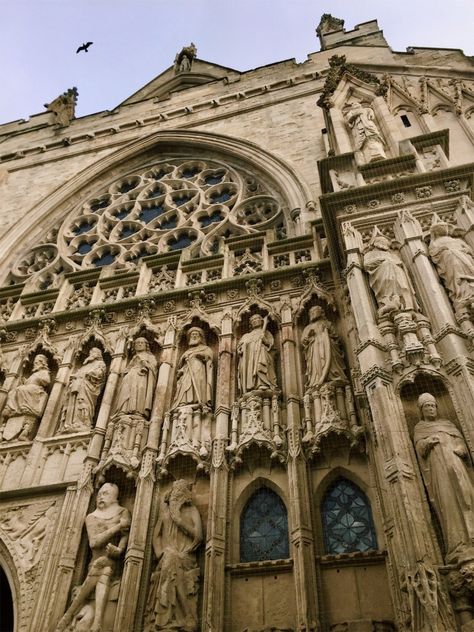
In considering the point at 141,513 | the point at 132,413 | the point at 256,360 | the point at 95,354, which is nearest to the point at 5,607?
the point at 141,513

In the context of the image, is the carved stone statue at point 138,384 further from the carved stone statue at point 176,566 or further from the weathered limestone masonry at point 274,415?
the carved stone statue at point 176,566

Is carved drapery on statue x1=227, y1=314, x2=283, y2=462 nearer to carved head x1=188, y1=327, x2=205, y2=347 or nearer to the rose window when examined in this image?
carved head x1=188, y1=327, x2=205, y2=347

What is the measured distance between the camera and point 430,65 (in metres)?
13.7

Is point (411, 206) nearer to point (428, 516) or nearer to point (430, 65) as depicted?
point (428, 516)

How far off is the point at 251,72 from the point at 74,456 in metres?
13.8

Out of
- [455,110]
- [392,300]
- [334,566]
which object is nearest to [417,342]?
[392,300]

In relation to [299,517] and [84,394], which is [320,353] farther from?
[84,394]

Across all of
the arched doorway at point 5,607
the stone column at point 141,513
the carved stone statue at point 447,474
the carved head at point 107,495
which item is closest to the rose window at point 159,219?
the stone column at point 141,513

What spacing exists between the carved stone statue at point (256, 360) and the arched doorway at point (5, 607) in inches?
140

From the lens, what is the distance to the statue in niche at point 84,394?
24.2 feet

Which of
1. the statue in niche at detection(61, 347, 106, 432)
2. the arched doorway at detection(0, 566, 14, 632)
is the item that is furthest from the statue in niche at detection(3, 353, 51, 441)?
the arched doorway at detection(0, 566, 14, 632)

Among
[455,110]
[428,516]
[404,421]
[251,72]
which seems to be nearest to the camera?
[428,516]

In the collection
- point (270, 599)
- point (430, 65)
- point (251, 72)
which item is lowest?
point (270, 599)

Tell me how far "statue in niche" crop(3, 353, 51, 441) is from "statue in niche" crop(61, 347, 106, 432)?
41 cm
